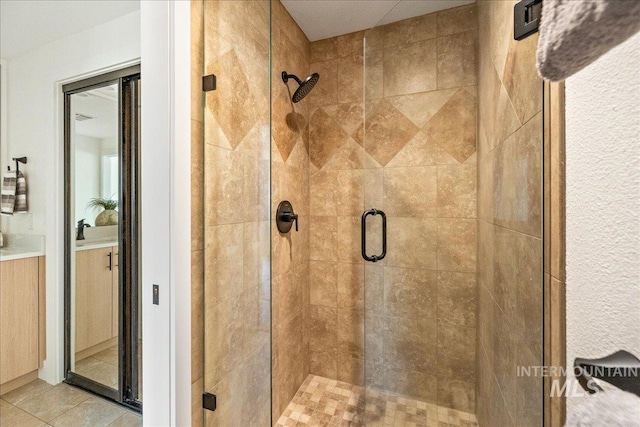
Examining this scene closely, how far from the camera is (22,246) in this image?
2.03 m

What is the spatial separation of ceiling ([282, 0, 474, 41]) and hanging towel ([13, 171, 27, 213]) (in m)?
2.24

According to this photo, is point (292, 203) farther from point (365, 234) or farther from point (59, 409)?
point (59, 409)

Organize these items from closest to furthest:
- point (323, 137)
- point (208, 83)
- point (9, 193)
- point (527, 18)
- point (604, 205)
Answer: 1. point (604, 205)
2. point (527, 18)
3. point (208, 83)
4. point (323, 137)
5. point (9, 193)

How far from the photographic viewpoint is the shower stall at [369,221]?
0.93m

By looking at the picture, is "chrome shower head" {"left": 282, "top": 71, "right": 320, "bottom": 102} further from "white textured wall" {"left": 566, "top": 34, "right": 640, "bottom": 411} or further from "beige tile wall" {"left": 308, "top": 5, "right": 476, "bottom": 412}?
"white textured wall" {"left": 566, "top": 34, "right": 640, "bottom": 411}

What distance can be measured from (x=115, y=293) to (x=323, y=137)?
1614 mm

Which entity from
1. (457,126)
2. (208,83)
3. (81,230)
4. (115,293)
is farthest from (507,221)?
(81,230)

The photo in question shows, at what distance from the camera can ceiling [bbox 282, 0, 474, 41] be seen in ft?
4.52

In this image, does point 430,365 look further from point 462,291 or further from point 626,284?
point 626,284

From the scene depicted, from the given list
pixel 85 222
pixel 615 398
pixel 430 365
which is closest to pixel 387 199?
pixel 430 365

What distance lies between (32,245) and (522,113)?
9.72 feet

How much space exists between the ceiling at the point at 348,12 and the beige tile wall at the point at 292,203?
0.08 meters

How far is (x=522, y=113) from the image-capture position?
Answer: 759 millimetres

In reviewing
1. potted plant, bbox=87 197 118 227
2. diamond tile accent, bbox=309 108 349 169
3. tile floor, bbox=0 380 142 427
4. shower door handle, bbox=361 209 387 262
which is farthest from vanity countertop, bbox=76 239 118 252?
shower door handle, bbox=361 209 387 262
